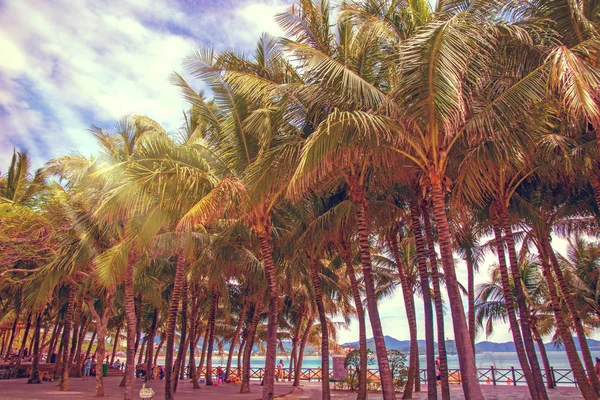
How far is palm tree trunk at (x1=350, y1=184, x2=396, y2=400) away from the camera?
10773 millimetres

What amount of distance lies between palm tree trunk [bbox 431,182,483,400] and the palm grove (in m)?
0.04

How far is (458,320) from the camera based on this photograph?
8797 millimetres

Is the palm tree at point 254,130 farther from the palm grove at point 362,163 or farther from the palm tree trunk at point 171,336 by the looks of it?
the palm tree trunk at point 171,336

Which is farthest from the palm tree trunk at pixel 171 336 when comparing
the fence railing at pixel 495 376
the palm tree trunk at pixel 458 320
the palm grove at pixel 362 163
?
the fence railing at pixel 495 376

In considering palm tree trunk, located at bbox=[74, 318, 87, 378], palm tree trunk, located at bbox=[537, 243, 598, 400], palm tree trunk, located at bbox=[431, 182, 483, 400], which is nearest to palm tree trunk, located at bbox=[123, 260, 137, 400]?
palm tree trunk, located at bbox=[431, 182, 483, 400]

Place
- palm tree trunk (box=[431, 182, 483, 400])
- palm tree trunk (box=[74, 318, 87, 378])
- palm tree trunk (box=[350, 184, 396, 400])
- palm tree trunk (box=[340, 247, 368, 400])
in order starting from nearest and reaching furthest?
1. palm tree trunk (box=[431, 182, 483, 400])
2. palm tree trunk (box=[350, 184, 396, 400])
3. palm tree trunk (box=[340, 247, 368, 400])
4. palm tree trunk (box=[74, 318, 87, 378])

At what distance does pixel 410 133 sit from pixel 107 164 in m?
10.7

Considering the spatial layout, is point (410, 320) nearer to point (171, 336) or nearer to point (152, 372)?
point (171, 336)

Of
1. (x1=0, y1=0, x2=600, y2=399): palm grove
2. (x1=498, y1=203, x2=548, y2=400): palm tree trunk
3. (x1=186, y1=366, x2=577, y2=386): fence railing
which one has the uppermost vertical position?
(x1=0, y1=0, x2=600, y2=399): palm grove

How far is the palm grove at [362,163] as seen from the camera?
30.0ft

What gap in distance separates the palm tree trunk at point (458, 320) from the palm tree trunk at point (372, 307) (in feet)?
7.34

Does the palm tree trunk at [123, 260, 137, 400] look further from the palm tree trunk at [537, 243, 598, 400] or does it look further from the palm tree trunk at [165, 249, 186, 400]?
the palm tree trunk at [537, 243, 598, 400]

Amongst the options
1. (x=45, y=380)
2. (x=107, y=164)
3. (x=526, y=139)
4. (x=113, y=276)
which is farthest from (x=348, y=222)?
(x=45, y=380)

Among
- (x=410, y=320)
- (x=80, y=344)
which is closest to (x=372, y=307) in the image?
(x=410, y=320)
